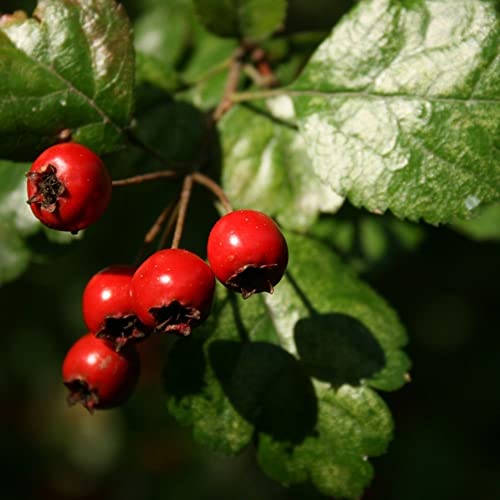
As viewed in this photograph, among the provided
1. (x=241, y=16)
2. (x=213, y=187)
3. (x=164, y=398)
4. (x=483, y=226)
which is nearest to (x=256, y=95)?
(x=241, y=16)

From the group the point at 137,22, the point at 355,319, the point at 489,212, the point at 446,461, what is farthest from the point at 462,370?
the point at 137,22

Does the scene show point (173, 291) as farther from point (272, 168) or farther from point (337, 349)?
point (272, 168)

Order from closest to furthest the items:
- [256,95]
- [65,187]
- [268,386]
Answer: [65,187], [268,386], [256,95]

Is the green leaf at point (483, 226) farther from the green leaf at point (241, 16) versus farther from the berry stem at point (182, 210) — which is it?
the berry stem at point (182, 210)

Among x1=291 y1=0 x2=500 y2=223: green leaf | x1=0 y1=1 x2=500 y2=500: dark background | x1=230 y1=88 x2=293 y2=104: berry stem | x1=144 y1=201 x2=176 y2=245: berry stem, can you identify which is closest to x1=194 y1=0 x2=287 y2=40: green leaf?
x1=230 y1=88 x2=293 y2=104: berry stem

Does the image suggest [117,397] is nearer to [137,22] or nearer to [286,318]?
[286,318]

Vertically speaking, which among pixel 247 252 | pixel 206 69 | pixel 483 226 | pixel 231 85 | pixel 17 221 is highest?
pixel 247 252
